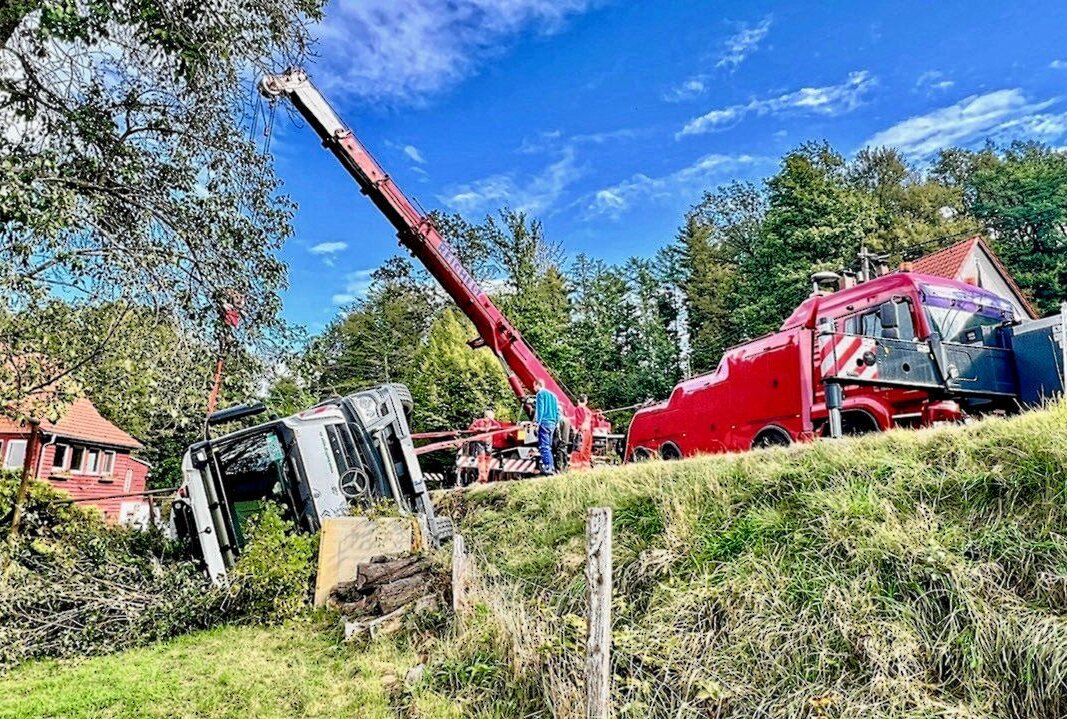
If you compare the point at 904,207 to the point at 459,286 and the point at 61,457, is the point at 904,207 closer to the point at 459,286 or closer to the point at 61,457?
the point at 459,286

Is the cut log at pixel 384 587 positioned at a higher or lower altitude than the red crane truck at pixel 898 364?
lower

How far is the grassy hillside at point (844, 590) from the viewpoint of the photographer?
323 cm

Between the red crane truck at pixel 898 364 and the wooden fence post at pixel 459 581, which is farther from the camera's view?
the red crane truck at pixel 898 364

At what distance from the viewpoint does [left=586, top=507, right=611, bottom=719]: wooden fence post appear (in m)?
3.33

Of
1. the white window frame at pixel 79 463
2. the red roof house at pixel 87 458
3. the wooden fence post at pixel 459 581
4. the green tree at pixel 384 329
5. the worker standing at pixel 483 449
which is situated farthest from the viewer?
the green tree at pixel 384 329

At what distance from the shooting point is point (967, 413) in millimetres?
6805

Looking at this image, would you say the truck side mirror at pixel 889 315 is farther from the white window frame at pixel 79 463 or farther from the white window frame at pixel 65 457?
the white window frame at pixel 79 463

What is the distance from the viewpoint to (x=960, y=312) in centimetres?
730

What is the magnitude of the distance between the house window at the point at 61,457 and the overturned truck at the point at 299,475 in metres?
17.8

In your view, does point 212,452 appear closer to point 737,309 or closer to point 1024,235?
point 737,309

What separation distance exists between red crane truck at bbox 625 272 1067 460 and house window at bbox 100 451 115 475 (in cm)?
2426

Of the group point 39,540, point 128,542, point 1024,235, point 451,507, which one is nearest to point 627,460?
point 451,507

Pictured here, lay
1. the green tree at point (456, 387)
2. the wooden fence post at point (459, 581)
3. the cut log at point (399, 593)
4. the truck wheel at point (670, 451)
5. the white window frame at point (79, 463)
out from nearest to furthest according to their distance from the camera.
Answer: the wooden fence post at point (459, 581) → the cut log at point (399, 593) → the truck wheel at point (670, 451) → the white window frame at point (79, 463) → the green tree at point (456, 387)

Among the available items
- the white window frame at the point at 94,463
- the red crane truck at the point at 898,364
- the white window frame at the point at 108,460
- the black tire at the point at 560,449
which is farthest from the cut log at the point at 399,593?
the white window frame at the point at 108,460
